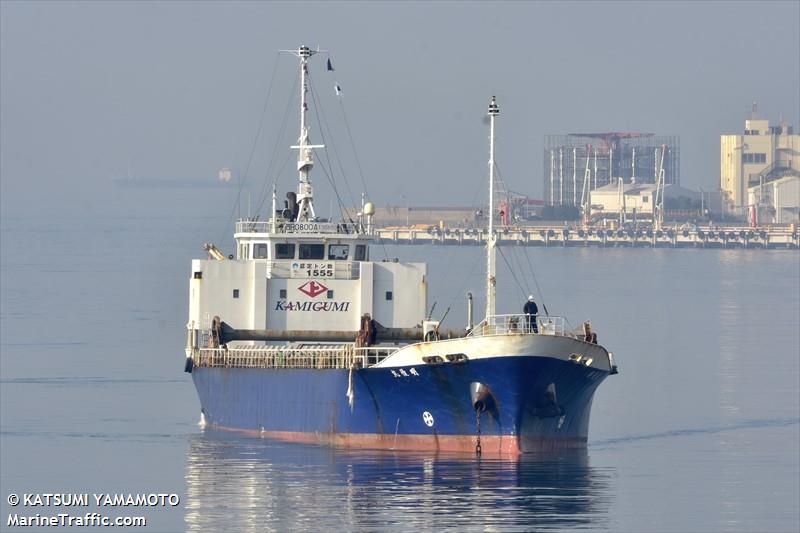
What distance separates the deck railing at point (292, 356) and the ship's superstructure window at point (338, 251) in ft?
8.61

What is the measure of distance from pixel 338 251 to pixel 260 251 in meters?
2.32

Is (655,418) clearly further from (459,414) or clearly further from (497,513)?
(497,513)

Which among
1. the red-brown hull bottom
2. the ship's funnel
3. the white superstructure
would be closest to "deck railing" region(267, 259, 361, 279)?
the white superstructure

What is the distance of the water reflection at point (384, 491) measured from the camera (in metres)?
42.0

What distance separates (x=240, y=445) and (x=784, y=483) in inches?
594

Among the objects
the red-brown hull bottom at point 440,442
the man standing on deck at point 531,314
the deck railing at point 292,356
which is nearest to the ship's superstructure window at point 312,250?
the deck railing at point 292,356

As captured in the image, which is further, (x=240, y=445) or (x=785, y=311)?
(x=785, y=311)

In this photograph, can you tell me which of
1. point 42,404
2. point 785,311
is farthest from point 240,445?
point 785,311

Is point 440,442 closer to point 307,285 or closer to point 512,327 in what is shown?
point 512,327

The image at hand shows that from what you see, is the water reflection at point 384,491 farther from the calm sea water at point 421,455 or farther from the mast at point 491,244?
the mast at point 491,244

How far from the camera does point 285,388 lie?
54312 mm

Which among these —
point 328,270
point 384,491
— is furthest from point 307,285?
point 384,491

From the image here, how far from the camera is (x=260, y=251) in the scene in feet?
191

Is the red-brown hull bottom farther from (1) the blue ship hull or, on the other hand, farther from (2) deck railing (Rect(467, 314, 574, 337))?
(2) deck railing (Rect(467, 314, 574, 337))
